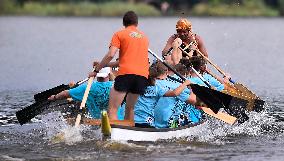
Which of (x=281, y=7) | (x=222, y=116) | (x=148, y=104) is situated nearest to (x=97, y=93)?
(x=148, y=104)

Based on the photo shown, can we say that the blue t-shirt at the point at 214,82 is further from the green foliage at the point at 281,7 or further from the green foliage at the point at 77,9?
the green foliage at the point at 281,7

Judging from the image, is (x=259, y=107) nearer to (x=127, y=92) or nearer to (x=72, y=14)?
(x=127, y=92)

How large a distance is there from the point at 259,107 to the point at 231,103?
2202 millimetres

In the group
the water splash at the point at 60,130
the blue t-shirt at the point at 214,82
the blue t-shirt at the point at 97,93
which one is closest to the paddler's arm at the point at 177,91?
the blue t-shirt at the point at 97,93

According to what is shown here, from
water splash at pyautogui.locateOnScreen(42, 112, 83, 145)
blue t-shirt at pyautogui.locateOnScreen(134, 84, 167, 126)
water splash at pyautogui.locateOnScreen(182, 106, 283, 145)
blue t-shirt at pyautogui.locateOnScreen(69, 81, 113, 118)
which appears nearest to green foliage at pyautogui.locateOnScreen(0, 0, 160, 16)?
water splash at pyautogui.locateOnScreen(182, 106, 283, 145)

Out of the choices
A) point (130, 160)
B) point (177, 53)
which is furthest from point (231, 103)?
point (130, 160)

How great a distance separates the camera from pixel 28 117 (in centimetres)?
1998

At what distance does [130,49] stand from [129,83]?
0.65m

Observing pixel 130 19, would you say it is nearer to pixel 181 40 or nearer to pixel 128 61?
pixel 128 61

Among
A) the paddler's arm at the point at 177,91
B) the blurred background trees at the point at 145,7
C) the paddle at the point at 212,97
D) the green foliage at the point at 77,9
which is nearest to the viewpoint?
the paddler's arm at the point at 177,91

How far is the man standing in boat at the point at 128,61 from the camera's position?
1823cm

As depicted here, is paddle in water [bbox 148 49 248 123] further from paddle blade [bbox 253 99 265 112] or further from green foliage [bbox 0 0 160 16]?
green foliage [bbox 0 0 160 16]

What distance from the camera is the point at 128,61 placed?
60.0 feet

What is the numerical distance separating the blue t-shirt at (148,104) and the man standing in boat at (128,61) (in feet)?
1.26
